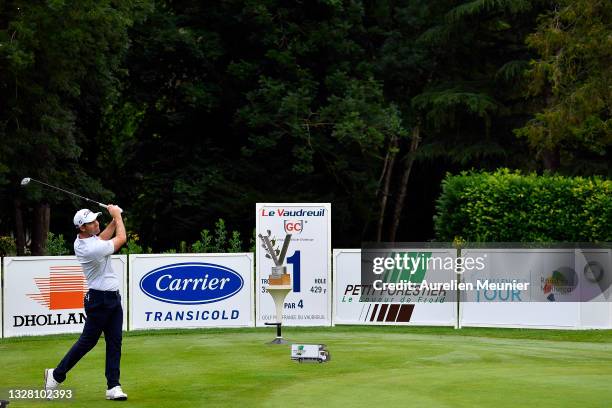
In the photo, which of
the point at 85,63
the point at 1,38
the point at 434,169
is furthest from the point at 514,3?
the point at 1,38

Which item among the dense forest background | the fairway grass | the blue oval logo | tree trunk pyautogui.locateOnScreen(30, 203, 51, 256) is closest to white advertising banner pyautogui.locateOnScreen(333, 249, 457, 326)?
the fairway grass

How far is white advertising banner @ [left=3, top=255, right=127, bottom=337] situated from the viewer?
21.3 meters

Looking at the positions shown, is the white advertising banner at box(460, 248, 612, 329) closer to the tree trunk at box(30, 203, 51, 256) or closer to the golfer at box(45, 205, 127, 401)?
the golfer at box(45, 205, 127, 401)

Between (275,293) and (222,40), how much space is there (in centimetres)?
2464

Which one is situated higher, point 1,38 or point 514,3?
point 514,3

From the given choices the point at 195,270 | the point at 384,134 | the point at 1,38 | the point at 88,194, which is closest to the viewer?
the point at 195,270

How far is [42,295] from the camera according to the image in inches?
849

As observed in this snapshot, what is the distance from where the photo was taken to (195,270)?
22.5 m

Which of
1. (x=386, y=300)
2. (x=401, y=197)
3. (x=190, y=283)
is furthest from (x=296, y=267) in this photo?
→ (x=401, y=197)

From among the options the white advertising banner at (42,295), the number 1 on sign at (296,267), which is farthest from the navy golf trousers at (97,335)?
the number 1 on sign at (296,267)

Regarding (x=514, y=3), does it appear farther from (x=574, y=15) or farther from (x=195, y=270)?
(x=195, y=270)

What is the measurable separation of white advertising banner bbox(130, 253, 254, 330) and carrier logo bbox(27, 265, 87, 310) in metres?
1.05

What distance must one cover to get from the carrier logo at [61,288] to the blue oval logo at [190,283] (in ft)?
4.10

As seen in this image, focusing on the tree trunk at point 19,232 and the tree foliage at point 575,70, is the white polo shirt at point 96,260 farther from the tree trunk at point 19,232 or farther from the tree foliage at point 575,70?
the tree trunk at point 19,232
